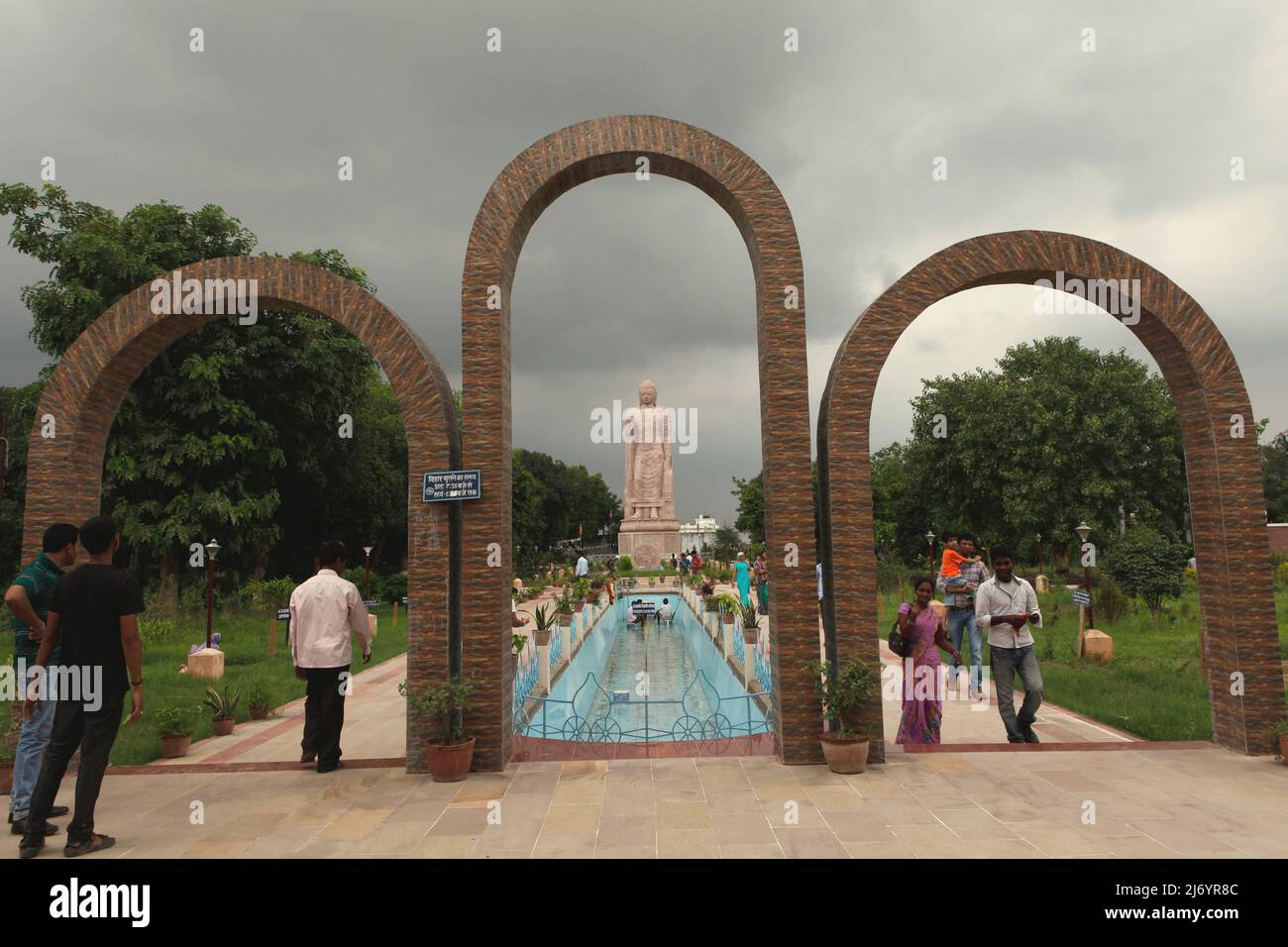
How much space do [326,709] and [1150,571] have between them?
1742 centimetres

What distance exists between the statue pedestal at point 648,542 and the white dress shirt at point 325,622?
100 ft

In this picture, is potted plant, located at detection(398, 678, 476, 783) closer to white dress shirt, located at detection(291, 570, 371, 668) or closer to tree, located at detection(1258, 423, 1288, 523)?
white dress shirt, located at detection(291, 570, 371, 668)

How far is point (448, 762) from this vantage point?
5863mm

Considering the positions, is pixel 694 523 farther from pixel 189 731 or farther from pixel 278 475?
pixel 189 731

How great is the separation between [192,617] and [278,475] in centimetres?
563

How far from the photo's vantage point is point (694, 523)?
102 meters

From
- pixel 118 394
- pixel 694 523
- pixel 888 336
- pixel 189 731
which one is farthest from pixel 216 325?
pixel 694 523

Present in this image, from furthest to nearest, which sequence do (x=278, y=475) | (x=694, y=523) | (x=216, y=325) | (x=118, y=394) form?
(x=694, y=523), (x=278, y=475), (x=216, y=325), (x=118, y=394)

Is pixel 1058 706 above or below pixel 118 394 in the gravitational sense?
below

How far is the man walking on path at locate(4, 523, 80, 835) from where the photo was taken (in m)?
4.84

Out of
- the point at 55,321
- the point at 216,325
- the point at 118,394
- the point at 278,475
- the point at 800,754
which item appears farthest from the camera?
the point at 278,475

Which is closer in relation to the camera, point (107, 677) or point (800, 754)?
point (107, 677)

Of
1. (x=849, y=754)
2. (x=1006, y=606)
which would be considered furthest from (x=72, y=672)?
(x=1006, y=606)

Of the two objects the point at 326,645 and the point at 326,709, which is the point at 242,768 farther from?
the point at 326,645
